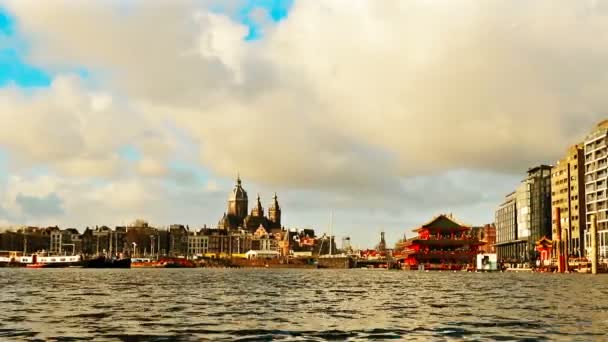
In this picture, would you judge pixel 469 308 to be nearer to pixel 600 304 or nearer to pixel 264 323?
pixel 600 304

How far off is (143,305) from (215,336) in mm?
22155

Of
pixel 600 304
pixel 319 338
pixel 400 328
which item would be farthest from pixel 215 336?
pixel 600 304

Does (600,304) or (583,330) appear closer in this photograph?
(583,330)

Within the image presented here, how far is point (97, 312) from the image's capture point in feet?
165

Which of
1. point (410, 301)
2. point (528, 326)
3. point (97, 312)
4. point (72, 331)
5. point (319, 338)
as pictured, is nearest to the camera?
point (319, 338)

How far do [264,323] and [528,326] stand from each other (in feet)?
49.3

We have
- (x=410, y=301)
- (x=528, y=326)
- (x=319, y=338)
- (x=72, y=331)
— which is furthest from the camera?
(x=410, y=301)

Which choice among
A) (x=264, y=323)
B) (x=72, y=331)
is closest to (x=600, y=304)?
(x=264, y=323)

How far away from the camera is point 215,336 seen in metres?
36.7

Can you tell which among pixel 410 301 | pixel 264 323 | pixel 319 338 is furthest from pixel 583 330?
pixel 410 301

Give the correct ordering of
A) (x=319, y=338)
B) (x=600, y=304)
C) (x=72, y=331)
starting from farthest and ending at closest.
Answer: (x=600, y=304) → (x=72, y=331) → (x=319, y=338)

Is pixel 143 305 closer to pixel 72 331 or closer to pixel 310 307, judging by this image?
pixel 310 307

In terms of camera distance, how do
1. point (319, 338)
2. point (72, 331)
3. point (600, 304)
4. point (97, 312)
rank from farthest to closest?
1. point (600, 304)
2. point (97, 312)
3. point (72, 331)
4. point (319, 338)

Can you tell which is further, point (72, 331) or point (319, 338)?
point (72, 331)
